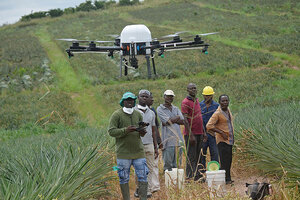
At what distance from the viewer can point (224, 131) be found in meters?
7.77

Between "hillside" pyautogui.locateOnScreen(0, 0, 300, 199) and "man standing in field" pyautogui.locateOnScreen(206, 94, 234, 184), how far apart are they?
1.63 ft

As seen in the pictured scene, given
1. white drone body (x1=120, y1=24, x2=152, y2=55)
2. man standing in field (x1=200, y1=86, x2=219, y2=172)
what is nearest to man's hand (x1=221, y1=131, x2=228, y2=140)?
man standing in field (x1=200, y1=86, x2=219, y2=172)

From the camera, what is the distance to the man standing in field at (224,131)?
7.73 metres

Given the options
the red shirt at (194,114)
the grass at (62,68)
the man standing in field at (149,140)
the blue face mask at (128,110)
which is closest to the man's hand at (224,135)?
the red shirt at (194,114)

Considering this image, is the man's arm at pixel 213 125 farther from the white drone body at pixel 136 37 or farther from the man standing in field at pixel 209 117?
the white drone body at pixel 136 37

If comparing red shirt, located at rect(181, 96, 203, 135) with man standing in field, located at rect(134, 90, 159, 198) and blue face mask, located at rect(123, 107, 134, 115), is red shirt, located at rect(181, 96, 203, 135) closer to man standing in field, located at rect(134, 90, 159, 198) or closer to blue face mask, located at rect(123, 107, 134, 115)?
man standing in field, located at rect(134, 90, 159, 198)

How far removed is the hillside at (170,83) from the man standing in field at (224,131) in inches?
19.6

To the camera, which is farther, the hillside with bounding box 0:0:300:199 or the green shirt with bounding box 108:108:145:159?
the hillside with bounding box 0:0:300:199

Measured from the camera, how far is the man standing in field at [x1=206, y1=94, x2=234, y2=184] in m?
7.73

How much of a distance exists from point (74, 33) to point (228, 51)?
66.2ft

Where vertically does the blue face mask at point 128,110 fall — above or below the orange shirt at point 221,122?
above

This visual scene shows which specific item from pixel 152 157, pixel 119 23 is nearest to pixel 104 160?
pixel 152 157

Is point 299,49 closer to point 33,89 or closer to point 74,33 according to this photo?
point 33,89

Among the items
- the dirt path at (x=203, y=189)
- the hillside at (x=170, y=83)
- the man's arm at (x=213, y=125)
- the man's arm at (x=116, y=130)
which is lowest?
the hillside at (x=170, y=83)
